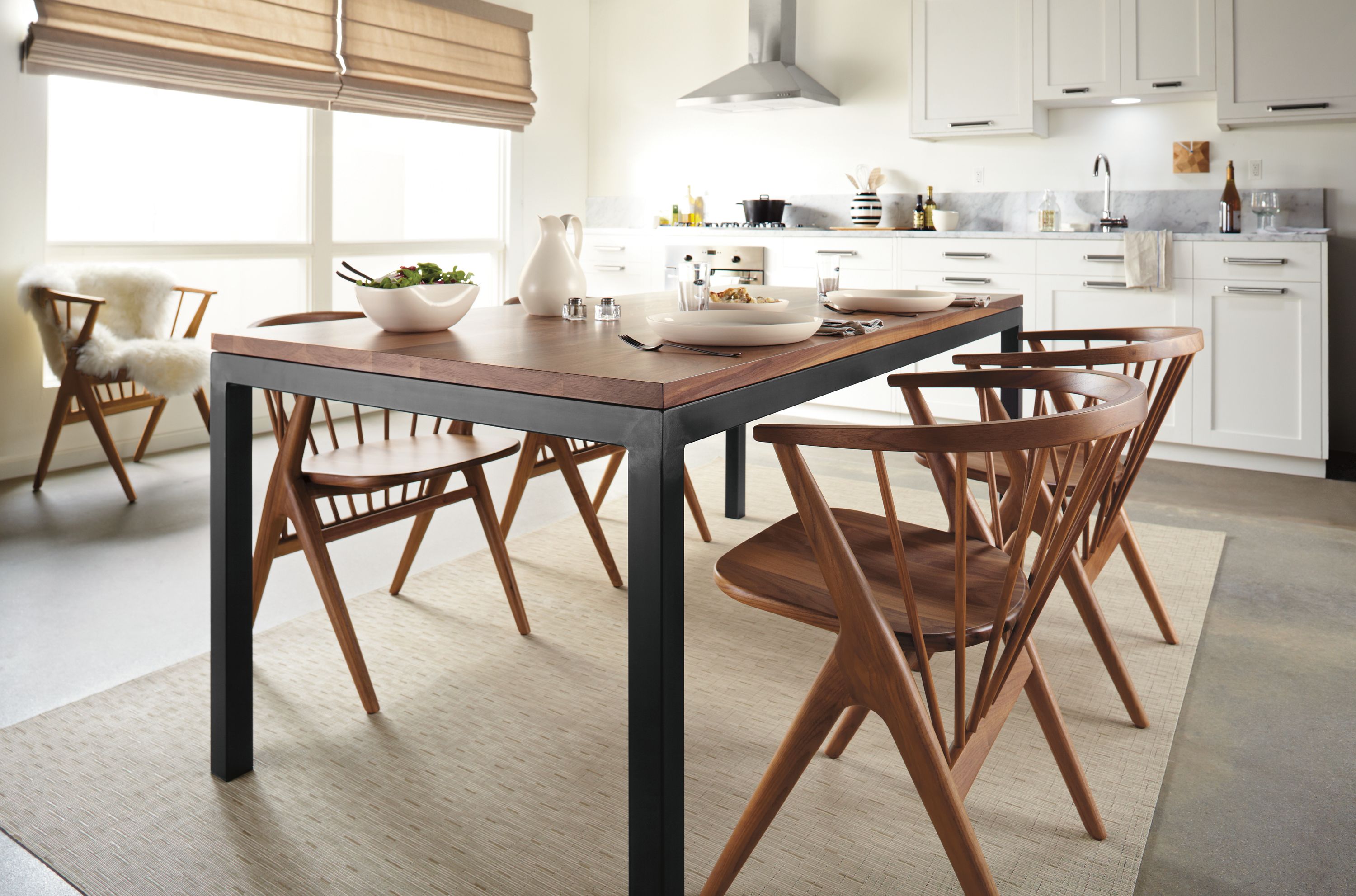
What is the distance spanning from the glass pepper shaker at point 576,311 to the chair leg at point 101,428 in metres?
2.29

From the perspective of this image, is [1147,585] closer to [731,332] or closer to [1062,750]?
[1062,750]

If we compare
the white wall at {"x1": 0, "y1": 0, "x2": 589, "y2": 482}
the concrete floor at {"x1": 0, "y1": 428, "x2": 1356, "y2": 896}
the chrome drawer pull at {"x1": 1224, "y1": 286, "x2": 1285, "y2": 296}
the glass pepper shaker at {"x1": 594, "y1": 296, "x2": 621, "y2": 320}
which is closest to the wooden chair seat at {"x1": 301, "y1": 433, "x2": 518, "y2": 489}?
the glass pepper shaker at {"x1": 594, "y1": 296, "x2": 621, "y2": 320}

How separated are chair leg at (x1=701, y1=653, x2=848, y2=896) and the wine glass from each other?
159 inches

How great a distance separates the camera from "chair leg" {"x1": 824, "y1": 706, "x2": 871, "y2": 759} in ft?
5.89

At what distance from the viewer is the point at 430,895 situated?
1477 millimetres

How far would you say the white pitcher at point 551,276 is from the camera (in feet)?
7.27

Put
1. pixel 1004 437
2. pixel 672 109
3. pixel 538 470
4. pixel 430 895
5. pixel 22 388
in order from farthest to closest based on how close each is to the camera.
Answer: pixel 672 109 → pixel 22 388 → pixel 538 470 → pixel 430 895 → pixel 1004 437

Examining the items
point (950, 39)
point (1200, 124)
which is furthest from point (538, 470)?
point (1200, 124)

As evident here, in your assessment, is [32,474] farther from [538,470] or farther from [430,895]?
[430,895]

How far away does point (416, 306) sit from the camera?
1757 mm

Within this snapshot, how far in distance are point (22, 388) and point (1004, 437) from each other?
410 centimetres

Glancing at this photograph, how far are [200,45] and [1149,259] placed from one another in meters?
4.16

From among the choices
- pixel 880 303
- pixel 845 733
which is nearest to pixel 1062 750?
pixel 845 733

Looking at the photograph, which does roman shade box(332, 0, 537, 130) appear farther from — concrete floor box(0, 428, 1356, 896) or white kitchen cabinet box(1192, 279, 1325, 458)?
white kitchen cabinet box(1192, 279, 1325, 458)
